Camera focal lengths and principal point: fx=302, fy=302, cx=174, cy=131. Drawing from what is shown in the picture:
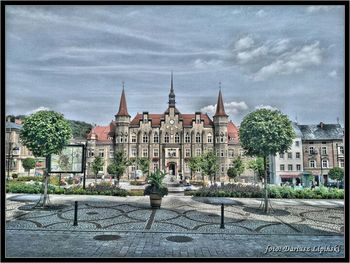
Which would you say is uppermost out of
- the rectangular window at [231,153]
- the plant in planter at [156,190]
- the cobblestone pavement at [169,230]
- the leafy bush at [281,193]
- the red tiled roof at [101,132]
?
the red tiled roof at [101,132]

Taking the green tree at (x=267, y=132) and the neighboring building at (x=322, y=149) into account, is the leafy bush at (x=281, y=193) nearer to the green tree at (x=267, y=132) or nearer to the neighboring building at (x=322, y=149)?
the green tree at (x=267, y=132)

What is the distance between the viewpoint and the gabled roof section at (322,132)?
4738 centimetres

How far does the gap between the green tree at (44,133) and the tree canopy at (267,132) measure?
932cm

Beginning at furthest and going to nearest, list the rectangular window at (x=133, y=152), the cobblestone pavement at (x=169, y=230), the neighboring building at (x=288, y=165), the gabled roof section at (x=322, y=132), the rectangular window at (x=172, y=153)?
the rectangular window at (x=133, y=152) → the rectangular window at (x=172, y=153) → the neighboring building at (x=288, y=165) → the gabled roof section at (x=322, y=132) → the cobblestone pavement at (x=169, y=230)

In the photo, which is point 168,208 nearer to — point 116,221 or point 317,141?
point 116,221

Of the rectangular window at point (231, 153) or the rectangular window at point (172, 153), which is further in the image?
the rectangular window at point (172, 153)

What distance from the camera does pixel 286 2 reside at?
552cm

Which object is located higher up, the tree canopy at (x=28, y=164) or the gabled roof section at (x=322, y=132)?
the gabled roof section at (x=322, y=132)

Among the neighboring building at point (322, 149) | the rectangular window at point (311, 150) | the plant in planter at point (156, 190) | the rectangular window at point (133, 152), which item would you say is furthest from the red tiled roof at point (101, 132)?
the plant in planter at point (156, 190)

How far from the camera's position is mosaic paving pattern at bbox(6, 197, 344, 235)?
11.2 meters

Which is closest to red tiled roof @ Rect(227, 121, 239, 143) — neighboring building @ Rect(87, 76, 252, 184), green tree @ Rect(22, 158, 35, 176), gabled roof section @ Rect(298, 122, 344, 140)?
neighboring building @ Rect(87, 76, 252, 184)

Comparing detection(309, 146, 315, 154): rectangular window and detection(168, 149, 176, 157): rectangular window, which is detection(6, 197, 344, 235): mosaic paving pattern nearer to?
detection(309, 146, 315, 154): rectangular window

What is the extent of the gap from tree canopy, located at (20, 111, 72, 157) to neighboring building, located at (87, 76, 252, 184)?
3912 cm

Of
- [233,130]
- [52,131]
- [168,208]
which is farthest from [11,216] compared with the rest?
[233,130]
